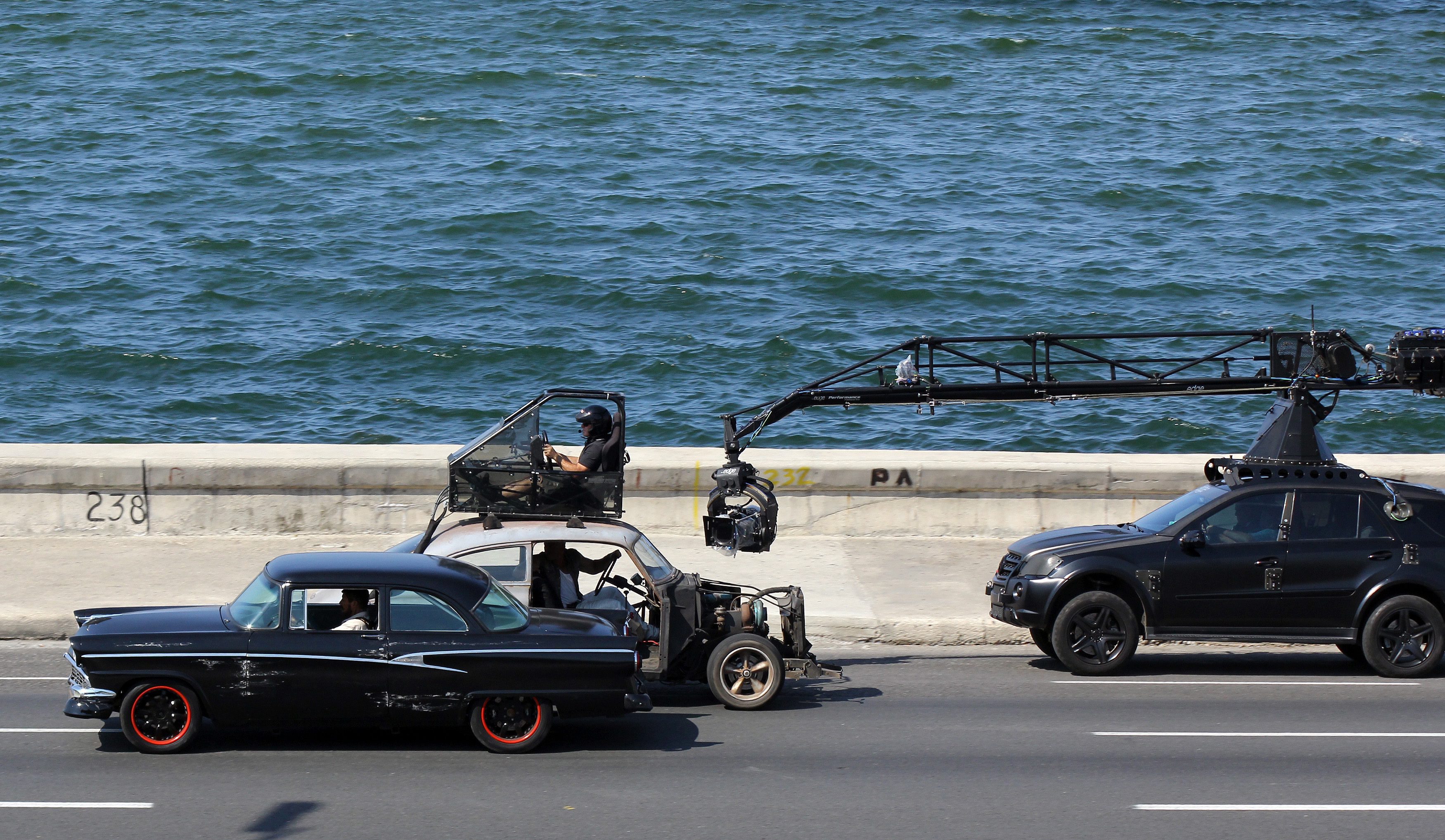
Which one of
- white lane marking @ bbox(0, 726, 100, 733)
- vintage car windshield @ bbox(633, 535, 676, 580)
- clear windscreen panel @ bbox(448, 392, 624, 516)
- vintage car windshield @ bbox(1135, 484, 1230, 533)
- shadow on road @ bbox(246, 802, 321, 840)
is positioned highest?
clear windscreen panel @ bbox(448, 392, 624, 516)

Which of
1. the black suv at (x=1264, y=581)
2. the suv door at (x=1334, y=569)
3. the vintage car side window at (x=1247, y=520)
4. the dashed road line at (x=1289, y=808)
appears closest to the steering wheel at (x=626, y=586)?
the black suv at (x=1264, y=581)

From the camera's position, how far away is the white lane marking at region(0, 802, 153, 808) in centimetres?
816

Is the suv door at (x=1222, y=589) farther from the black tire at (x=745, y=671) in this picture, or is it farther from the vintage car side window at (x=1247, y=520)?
the black tire at (x=745, y=671)

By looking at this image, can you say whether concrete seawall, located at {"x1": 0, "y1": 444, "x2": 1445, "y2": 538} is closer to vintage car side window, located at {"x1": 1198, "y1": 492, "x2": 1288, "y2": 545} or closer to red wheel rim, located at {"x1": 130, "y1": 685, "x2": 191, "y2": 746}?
vintage car side window, located at {"x1": 1198, "y1": 492, "x2": 1288, "y2": 545}

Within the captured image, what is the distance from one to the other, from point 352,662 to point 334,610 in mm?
433

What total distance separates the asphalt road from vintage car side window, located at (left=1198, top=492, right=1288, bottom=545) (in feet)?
4.13

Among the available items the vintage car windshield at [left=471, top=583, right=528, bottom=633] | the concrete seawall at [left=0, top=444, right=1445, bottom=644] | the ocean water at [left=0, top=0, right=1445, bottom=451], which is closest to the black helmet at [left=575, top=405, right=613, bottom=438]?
the vintage car windshield at [left=471, top=583, right=528, bottom=633]

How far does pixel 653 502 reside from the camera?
15656mm

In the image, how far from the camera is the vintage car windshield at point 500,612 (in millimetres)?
9477

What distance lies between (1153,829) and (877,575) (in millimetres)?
6540

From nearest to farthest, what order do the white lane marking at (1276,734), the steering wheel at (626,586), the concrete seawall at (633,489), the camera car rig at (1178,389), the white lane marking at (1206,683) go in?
the white lane marking at (1276,734) < the steering wheel at (626,586) < the camera car rig at (1178,389) < the white lane marking at (1206,683) < the concrete seawall at (633,489)

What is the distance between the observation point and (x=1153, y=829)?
26.7ft

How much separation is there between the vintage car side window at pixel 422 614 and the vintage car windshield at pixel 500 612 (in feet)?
0.50

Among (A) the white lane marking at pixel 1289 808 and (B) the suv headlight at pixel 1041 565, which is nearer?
(A) the white lane marking at pixel 1289 808
